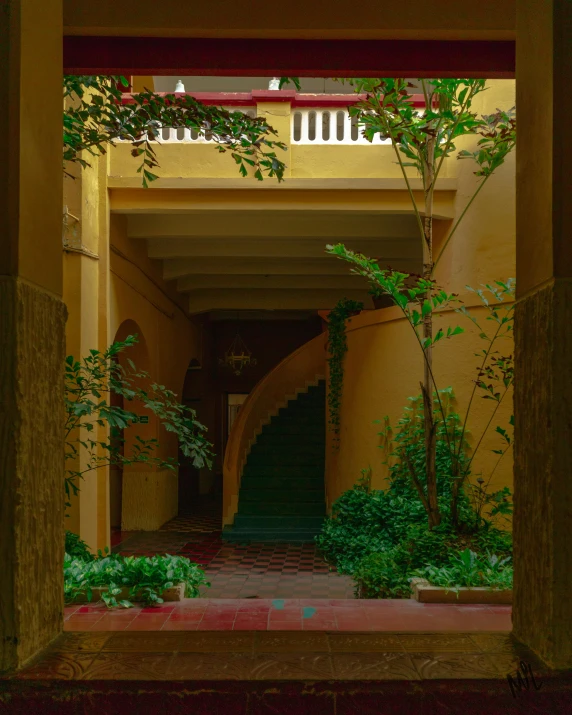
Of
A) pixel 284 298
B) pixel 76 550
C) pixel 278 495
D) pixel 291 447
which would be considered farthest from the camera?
pixel 284 298

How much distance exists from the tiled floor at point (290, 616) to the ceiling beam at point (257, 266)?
23.2 feet

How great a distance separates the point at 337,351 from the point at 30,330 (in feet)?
26.8

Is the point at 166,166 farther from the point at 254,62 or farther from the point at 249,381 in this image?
the point at 249,381

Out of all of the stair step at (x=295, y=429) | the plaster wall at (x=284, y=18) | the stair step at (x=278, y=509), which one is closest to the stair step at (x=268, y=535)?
the stair step at (x=278, y=509)

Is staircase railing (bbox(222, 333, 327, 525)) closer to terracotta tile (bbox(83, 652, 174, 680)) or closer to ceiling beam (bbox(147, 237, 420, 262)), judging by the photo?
ceiling beam (bbox(147, 237, 420, 262))

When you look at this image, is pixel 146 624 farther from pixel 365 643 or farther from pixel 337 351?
pixel 337 351

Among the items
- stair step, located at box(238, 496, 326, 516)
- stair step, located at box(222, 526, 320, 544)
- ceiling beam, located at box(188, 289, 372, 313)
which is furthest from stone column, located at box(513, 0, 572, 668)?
ceiling beam, located at box(188, 289, 372, 313)

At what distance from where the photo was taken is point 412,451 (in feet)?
22.8

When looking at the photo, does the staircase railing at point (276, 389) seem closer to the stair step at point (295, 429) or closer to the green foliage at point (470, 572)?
the stair step at point (295, 429)

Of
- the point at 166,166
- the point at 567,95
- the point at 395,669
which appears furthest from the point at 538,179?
the point at 166,166

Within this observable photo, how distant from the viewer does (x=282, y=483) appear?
10.3 metres

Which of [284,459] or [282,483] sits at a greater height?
[284,459]

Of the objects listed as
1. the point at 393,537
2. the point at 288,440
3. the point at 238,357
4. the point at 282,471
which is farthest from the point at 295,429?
the point at 393,537

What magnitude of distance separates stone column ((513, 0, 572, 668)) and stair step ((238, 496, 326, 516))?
7968mm
